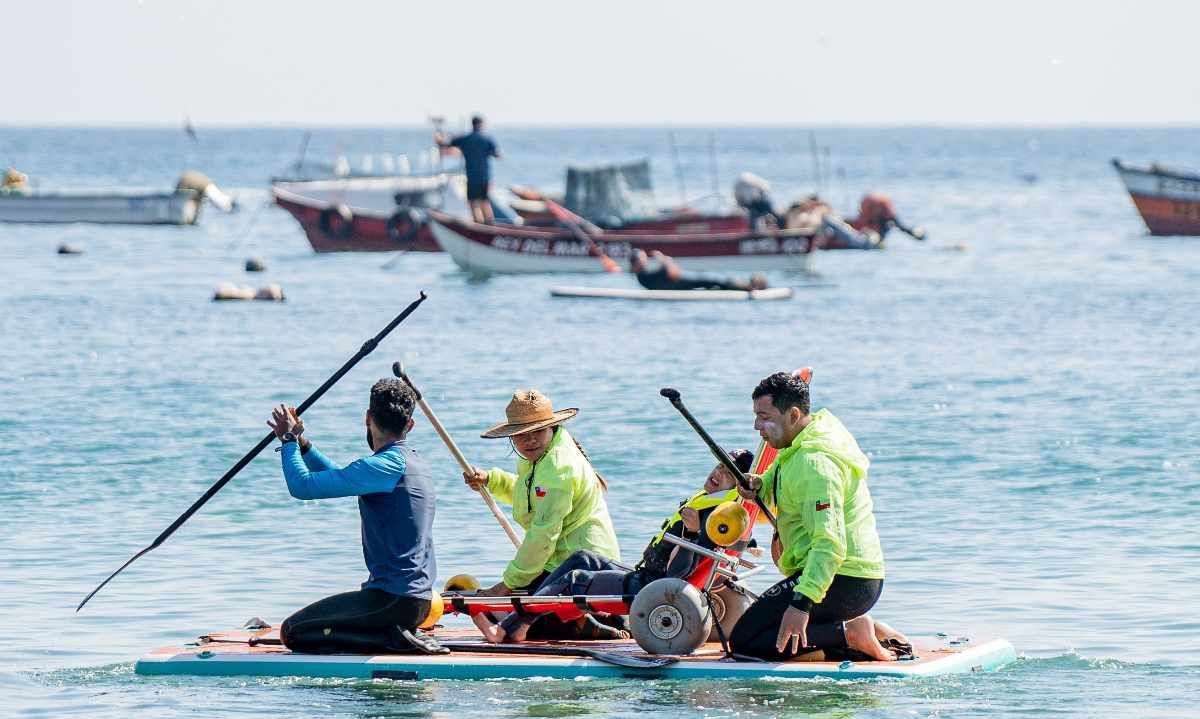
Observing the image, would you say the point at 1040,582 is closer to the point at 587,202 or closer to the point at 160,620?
the point at 160,620

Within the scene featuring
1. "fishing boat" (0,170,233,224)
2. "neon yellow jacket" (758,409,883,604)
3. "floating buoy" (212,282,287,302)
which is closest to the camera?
"neon yellow jacket" (758,409,883,604)

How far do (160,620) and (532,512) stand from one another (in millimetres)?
2970

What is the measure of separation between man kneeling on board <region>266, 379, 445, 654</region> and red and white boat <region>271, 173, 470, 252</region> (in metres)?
35.5

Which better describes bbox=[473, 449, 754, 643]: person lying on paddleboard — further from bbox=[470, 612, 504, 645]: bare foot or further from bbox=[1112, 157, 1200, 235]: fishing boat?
bbox=[1112, 157, 1200, 235]: fishing boat

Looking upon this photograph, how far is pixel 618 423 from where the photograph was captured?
21.3 metres

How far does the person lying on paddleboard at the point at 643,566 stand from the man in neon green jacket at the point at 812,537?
13.3 inches

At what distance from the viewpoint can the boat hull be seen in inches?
2208

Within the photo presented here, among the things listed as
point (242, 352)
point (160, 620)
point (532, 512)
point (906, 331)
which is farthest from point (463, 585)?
point (906, 331)

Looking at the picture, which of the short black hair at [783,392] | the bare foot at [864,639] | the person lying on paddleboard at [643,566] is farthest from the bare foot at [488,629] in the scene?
the short black hair at [783,392]

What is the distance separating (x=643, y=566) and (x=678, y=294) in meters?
23.8

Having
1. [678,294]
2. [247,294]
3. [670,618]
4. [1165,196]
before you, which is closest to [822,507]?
[670,618]

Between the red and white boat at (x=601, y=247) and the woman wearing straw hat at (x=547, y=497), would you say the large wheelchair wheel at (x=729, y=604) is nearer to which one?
the woman wearing straw hat at (x=547, y=497)

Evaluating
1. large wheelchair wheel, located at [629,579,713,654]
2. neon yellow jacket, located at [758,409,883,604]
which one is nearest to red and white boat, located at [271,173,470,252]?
large wheelchair wheel, located at [629,579,713,654]

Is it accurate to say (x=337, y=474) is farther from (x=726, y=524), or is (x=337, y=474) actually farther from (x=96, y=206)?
(x=96, y=206)
